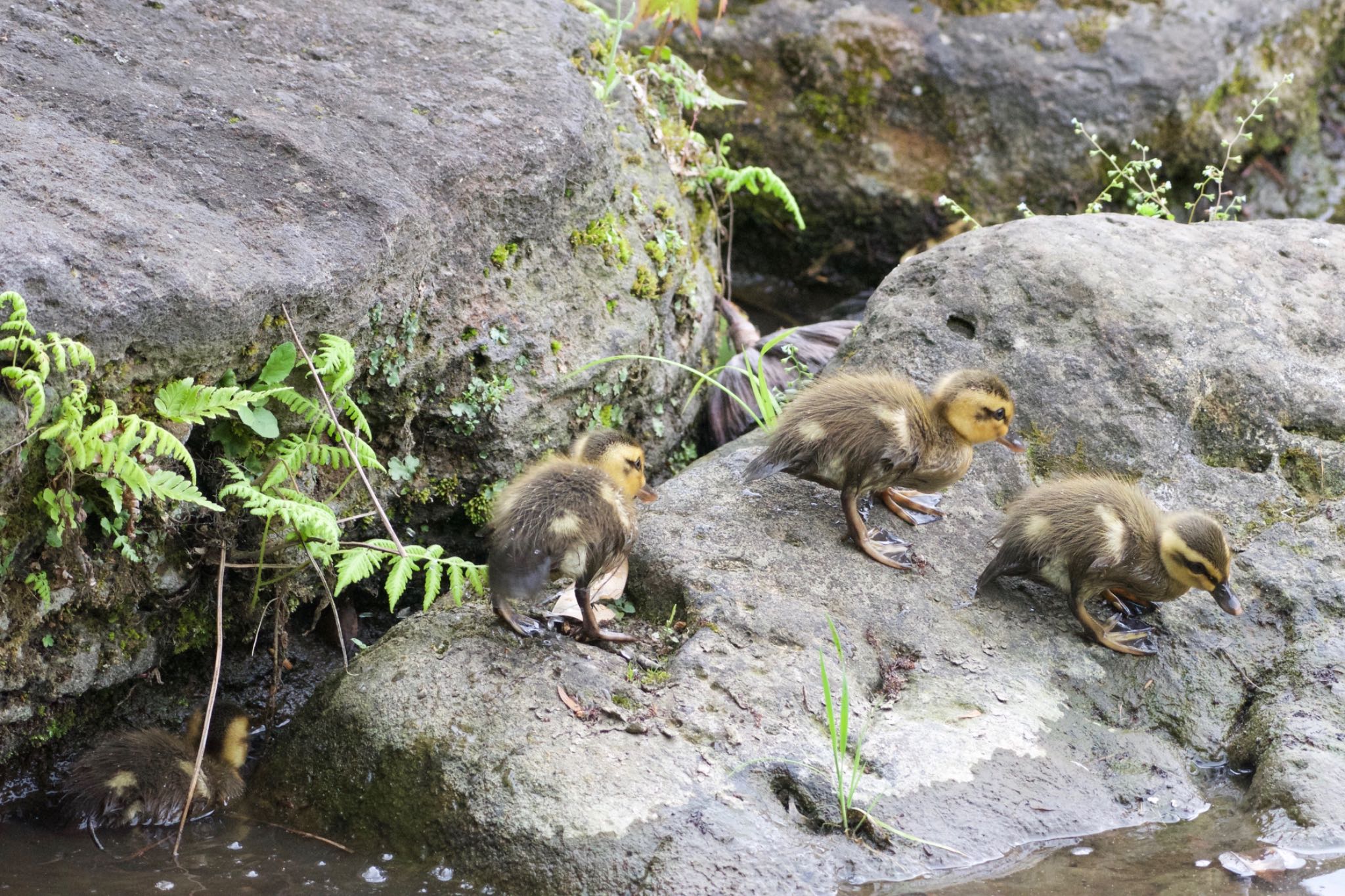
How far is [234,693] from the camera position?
530cm

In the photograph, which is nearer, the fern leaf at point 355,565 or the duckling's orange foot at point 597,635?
the fern leaf at point 355,565

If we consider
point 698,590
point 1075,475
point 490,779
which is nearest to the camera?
point 490,779

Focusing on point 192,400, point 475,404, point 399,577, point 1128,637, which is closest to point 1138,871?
point 1128,637

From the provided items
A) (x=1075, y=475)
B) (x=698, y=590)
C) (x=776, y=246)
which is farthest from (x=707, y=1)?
(x=698, y=590)

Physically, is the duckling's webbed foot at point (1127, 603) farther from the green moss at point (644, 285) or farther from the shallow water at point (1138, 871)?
the green moss at point (644, 285)

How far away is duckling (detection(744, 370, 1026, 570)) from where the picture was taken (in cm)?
525

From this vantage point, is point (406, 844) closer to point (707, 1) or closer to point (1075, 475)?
point (1075, 475)

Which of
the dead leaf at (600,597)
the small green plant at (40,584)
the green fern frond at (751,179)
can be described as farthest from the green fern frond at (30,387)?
the green fern frond at (751,179)

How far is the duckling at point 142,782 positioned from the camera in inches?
172

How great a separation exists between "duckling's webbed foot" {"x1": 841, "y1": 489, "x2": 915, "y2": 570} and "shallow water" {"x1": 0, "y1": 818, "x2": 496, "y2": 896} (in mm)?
2196

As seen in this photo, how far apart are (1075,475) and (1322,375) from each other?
50.9 inches

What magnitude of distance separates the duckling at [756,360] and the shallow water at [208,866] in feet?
10.6

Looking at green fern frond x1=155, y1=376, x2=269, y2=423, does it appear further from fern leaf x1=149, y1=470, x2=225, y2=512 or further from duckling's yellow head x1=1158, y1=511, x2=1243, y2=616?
duckling's yellow head x1=1158, y1=511, x2=1243, y2=616

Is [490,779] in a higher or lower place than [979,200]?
lower
